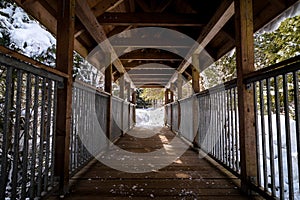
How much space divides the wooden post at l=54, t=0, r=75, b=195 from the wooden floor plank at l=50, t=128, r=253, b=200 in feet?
0.74

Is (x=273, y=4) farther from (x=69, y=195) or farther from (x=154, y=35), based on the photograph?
(x=69, y=195)

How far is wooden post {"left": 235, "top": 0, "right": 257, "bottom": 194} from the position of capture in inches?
68.7

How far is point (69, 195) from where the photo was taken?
1682 millimetres

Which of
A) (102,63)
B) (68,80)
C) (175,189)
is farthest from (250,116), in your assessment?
(102,63)

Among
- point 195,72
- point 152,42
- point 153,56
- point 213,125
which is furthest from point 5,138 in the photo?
point 153,56

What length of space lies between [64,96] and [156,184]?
3.88 feet

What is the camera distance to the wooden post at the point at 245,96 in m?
1.74

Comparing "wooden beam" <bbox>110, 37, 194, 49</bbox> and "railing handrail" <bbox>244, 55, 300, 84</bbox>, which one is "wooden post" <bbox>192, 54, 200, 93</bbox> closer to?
"wooden beam" <bbox>110, 37, 194, 49</bbox>

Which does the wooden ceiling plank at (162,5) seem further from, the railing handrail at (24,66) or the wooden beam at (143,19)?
the railing handrail at (24,66)

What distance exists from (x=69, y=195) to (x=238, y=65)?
6.32 feet

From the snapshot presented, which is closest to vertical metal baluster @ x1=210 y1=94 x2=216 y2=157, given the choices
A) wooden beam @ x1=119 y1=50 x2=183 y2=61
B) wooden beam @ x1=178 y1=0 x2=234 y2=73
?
wooden beam @ x1=178 y1=0 x2=234 y2=73

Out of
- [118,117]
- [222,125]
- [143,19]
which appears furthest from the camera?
[118,117]

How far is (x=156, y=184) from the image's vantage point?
75.6 inches

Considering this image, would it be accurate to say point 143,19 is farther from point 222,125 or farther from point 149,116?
point 149,116
